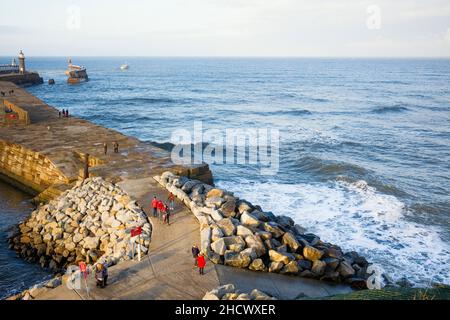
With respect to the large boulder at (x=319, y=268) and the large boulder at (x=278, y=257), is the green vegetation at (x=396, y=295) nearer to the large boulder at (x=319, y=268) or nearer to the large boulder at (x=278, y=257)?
the large boulder at (x=319, y=268)

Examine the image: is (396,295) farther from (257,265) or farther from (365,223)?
(365,223)

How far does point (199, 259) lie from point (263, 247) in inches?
88.5

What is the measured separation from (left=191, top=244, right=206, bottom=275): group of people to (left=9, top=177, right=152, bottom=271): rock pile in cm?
168

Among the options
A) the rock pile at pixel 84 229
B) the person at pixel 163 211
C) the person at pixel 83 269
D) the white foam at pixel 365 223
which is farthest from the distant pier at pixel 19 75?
the person at pixel 83 269

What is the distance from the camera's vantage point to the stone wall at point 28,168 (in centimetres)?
2097

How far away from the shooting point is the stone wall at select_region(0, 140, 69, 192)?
2097cm

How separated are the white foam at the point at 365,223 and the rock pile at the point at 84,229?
8262 mm

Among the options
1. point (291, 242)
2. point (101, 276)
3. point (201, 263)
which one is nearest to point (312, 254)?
point (291, 242)

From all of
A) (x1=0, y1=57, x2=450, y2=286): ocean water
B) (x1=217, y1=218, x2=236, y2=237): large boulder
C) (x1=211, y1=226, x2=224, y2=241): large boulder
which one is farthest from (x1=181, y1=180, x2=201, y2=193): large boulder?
(x1=0, y1=57, x2=450, y2=286): ocean water

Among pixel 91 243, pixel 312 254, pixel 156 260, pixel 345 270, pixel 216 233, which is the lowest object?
pixel 345 270

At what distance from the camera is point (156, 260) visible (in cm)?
1148

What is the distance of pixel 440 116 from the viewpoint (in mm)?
47156
